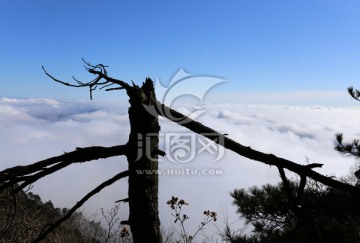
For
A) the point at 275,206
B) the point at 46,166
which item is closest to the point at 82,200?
the point at 46,166

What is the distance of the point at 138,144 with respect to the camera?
77.6 inches

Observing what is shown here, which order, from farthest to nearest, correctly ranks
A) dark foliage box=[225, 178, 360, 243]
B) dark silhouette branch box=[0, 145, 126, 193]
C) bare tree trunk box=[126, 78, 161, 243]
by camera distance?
dark foliage box=[225, 178, 360, 243], bare tree trunk box=[126, 78, 161, 243], dark silhouette branch box=[0, 145, 126, 193]

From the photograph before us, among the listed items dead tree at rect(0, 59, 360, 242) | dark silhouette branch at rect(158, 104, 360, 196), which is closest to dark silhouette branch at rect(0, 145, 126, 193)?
dead tree at rect(0, 59, 360, 242)

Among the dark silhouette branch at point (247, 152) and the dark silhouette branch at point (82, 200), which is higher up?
the dark silhouette branch at point (247, 152)

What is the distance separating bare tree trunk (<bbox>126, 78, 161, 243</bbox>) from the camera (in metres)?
1.91

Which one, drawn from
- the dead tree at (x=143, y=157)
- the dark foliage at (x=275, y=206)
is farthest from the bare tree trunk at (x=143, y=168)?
the dark foliage at (x=275, y=206)

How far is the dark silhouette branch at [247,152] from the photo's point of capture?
5.57 ft

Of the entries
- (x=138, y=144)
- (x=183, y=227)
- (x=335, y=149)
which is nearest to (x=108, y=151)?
(x=138, y=144)

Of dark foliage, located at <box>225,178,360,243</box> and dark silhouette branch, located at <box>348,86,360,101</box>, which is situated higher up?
dark silhouette branch, located at <box>348,86,360,101</box>

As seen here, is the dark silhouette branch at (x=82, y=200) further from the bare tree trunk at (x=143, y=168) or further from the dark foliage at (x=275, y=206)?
the dark foliage at (x=275, y=206)

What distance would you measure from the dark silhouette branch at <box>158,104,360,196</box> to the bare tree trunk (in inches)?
5.4

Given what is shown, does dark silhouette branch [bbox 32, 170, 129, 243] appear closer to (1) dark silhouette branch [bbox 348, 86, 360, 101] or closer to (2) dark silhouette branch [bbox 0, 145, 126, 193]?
(2) dark silhouette branch [bbox 0, 145, 126, 193]

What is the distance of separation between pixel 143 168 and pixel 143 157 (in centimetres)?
7

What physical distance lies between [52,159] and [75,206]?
0.32 meters
